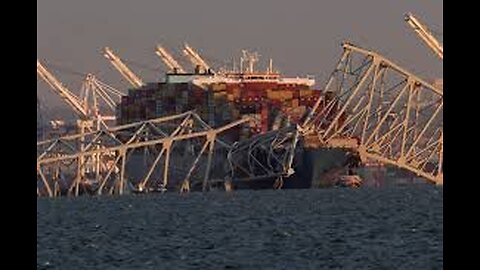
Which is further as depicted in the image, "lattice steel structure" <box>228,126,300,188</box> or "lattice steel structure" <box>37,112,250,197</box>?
"lattice steel structure" <box>37,112,250,197</box>

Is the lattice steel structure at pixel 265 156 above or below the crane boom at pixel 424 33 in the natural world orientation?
below

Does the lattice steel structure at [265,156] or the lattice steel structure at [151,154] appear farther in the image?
the lattice steel structure at [151,154]

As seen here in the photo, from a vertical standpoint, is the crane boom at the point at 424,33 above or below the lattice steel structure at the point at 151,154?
above

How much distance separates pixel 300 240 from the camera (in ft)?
184

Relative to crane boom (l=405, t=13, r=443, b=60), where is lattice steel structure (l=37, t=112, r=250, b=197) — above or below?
below

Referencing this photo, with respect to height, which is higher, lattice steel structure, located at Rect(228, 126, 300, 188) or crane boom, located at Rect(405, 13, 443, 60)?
crane boom, located at Rect(405, 13, 443, 60)

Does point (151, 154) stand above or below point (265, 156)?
above

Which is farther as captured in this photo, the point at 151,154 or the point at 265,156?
the point at 151,154
